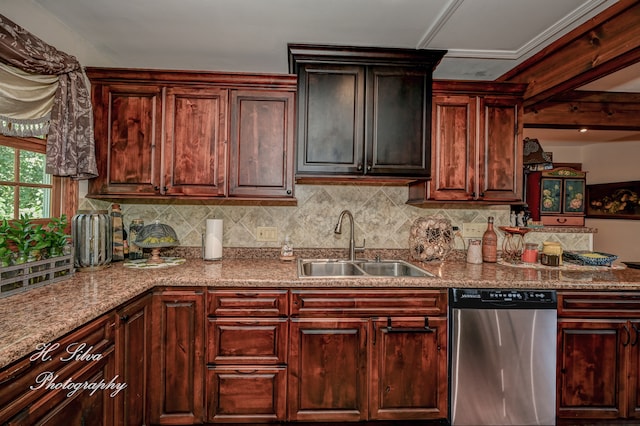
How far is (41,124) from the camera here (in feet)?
5.67

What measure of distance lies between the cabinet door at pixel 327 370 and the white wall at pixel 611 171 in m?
5.66

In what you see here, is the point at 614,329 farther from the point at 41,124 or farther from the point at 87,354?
the point at 41,124

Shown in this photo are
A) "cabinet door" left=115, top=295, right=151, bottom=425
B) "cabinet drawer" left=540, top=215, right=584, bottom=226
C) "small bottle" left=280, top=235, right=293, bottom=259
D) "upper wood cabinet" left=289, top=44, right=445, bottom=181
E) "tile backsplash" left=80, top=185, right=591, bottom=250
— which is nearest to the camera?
"cabinet door" left=115, top=295, right=151, bottom=425

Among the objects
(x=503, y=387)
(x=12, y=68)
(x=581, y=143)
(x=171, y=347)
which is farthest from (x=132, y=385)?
(x=581, y=143)

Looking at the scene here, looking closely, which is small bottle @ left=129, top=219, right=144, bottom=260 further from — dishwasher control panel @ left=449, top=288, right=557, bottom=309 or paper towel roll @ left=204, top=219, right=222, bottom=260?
dishwasher control panel @ left=449, top=288, right=557, bottom=309

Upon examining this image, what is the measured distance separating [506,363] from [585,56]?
1939 mm

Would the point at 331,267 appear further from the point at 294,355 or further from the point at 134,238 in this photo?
the point at 134,238

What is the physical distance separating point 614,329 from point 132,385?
2.70 m

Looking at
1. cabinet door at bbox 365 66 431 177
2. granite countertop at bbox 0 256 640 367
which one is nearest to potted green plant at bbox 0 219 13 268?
granite countertop at bbox 0 256 640 367

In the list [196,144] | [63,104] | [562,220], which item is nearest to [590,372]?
[196,144]

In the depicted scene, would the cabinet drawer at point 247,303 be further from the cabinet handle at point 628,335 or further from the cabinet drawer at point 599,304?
the cabinet handle at point 628,335

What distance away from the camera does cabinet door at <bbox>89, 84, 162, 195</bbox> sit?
85.1 inches

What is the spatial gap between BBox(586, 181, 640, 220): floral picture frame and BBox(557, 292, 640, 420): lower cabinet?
4.40 m

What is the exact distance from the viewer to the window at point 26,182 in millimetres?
1672
